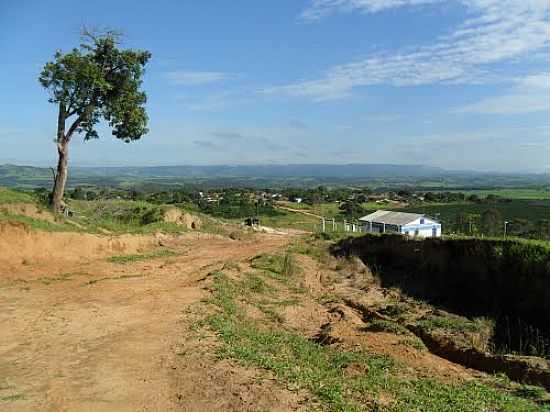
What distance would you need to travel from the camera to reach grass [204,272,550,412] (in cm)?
639

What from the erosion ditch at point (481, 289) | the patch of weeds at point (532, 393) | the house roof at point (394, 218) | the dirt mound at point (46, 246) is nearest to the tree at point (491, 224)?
the house roof at point (394, 218)

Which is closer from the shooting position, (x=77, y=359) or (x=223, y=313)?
(x=77, y=359)

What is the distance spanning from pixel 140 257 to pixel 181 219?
9.80 metres

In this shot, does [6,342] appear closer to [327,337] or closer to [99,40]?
[327,337]

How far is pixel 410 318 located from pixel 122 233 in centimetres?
1255

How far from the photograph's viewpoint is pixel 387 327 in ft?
37.6

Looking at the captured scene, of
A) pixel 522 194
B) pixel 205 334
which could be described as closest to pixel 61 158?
pixel 205 334

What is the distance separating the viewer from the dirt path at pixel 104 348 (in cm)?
615

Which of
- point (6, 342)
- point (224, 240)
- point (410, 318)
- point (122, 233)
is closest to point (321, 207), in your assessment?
point (224, 240)

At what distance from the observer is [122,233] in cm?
2064

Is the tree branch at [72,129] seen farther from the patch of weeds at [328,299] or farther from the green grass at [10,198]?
the patch of weeds at [328,299]

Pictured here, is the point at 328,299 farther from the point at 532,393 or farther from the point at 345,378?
the point at 532,393

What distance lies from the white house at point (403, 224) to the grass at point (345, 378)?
24.6 meters

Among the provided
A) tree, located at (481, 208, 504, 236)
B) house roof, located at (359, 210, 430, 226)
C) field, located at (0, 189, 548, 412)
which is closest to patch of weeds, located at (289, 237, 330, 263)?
field, located at (0, 189, 548, 412)
